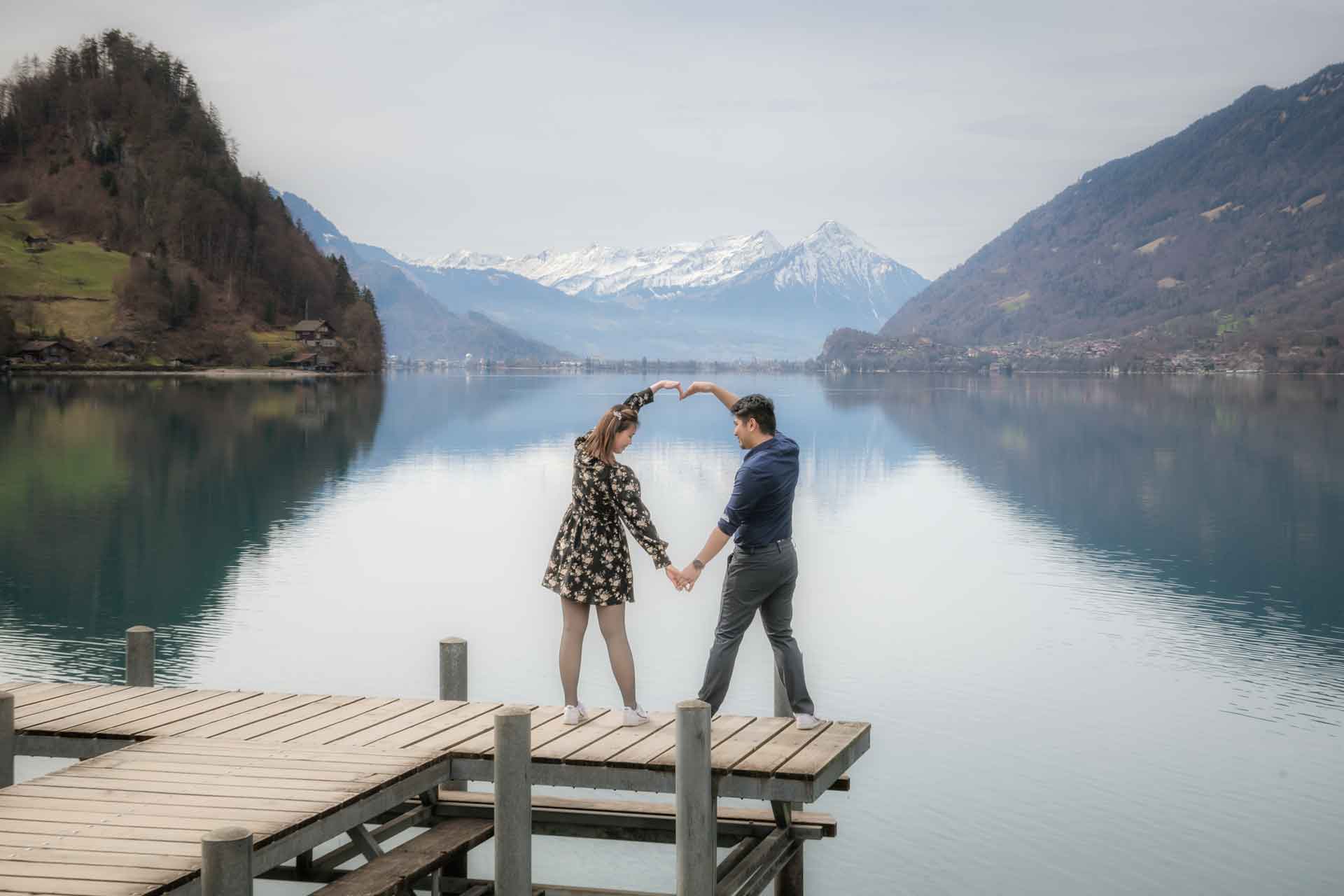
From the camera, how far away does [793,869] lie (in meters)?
12.8

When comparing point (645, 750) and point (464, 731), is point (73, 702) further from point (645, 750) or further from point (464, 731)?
point (645, 750)

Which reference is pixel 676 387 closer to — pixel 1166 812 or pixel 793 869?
pixel 793 869

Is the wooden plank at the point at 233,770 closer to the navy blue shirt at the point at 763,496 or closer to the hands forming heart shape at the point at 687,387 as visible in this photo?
the navy blue shirt at the point at 763,496

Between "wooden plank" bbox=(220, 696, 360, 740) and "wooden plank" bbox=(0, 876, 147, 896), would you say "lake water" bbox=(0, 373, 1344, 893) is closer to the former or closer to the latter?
"wooden plank" bbox=(220, 696, 360, 740)

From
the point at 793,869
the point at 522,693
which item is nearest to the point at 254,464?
the point at 522,693

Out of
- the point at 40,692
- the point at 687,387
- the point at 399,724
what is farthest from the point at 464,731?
the point at 40,692

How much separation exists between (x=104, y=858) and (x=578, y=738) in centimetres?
376

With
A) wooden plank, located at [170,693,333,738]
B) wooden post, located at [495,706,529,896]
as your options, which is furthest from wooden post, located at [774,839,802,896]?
wooden plank, located at [170,693,333,738]

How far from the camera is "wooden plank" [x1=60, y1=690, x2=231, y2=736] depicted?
1205cm

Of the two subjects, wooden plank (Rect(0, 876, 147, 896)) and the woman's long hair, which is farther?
the woman's long hair

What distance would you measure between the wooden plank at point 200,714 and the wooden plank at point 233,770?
0.76 m

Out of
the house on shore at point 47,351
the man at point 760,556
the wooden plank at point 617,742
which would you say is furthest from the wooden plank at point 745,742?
the house on shore at point 47,351

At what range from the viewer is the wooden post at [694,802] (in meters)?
10.2

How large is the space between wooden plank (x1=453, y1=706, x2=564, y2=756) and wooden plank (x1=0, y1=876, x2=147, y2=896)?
3081 millimetres
